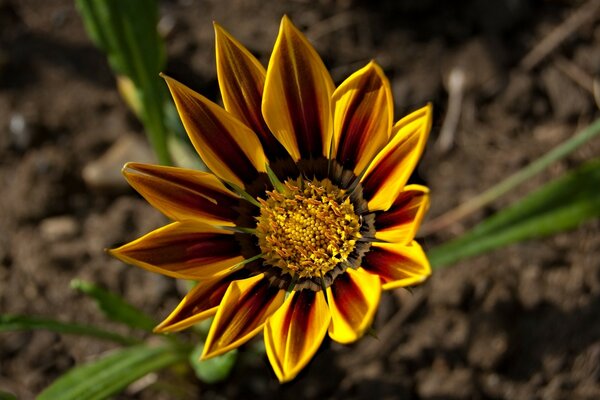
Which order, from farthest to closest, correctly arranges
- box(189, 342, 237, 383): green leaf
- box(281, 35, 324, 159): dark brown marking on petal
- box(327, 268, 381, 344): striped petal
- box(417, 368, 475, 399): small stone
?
box(417, 368, 475, 399): small stone, box(189, 342, 237, 383): green leaf, box(281, 35, 324, 159): dark brown marking on petal, box(327, 268, 381, 344): striped petal

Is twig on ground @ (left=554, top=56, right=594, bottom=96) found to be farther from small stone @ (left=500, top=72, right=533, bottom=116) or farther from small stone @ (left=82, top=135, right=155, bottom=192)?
small stone @ (left=82, top=135, right=155, bottom=192)

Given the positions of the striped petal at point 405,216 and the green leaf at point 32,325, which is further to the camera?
the green leaf at point 32,325

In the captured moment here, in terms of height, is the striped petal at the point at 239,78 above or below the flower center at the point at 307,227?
above

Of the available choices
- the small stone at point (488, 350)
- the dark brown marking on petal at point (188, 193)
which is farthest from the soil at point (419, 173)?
the dark brown marking on petal at point (188, 193)

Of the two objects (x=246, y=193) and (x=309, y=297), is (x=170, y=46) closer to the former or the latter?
(x=246, y=193)

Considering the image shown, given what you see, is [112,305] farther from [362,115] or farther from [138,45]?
[362,115]

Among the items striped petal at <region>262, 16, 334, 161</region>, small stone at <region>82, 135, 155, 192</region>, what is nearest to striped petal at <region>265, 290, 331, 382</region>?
striped petal at <region>262, 16, 334, 161</region>

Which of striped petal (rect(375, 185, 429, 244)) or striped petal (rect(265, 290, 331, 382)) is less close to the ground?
striped petal (rect(375, 185, 429, 244))

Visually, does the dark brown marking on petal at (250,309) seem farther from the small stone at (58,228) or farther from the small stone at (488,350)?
the small stone at (58,228)
